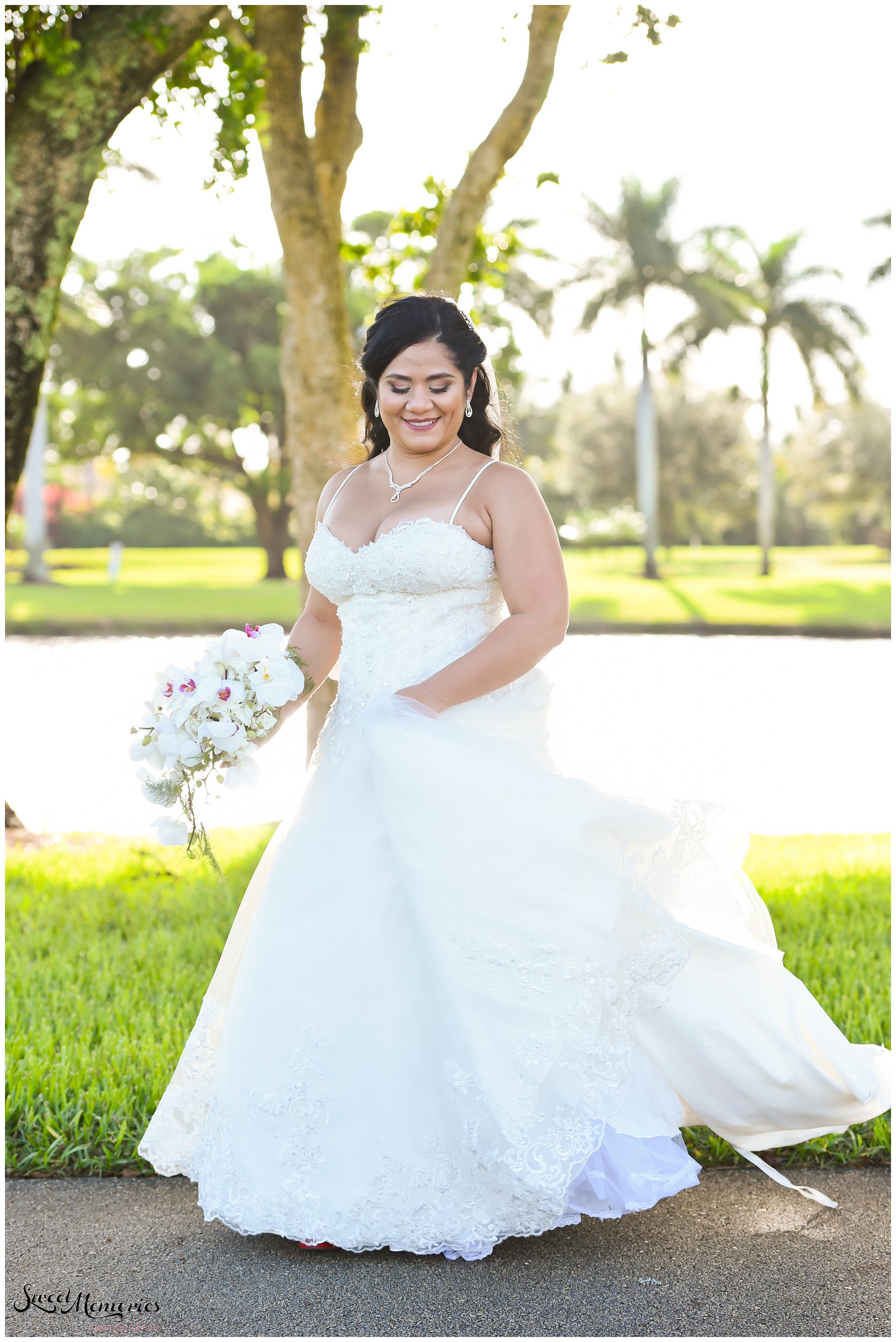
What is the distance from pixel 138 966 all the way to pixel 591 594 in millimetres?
28036

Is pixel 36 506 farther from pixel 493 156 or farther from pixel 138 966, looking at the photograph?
pixel 138 966

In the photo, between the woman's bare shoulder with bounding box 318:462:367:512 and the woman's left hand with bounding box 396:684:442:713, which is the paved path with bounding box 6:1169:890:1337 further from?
the woman's bare shoulder with bounding box 318:462:367:512

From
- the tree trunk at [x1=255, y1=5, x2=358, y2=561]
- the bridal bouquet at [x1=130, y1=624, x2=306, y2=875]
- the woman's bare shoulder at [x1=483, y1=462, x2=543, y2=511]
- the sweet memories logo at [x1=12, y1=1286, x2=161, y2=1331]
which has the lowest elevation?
the sweet memories logo at [x1=12, y1=1286, x2=161, y2=1331]

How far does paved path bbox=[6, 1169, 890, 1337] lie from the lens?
2.66 metres

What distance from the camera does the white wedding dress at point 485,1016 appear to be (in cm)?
277

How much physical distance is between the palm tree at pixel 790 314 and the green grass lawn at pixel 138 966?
28.9 meters

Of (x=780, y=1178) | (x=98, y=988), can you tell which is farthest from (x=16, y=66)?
(x=780, y=1178)

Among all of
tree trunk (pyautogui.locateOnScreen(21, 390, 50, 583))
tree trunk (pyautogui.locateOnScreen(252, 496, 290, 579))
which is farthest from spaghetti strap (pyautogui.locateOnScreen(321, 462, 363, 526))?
tree trunk (pyautogui.locateOnScreen(252, 496, 290, 579))

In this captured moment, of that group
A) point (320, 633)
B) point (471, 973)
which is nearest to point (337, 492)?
point (320, 633)

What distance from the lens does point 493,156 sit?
268 inches

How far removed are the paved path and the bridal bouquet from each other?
39.0 inches

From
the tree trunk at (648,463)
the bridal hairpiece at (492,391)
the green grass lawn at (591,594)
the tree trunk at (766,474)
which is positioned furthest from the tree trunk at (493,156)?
the tree trunk at (766,474)

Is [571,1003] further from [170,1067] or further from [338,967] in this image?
[170,1067]

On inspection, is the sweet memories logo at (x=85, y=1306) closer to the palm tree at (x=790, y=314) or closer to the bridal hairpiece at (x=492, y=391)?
the bridal hairpiece at (x=492, y=391)
